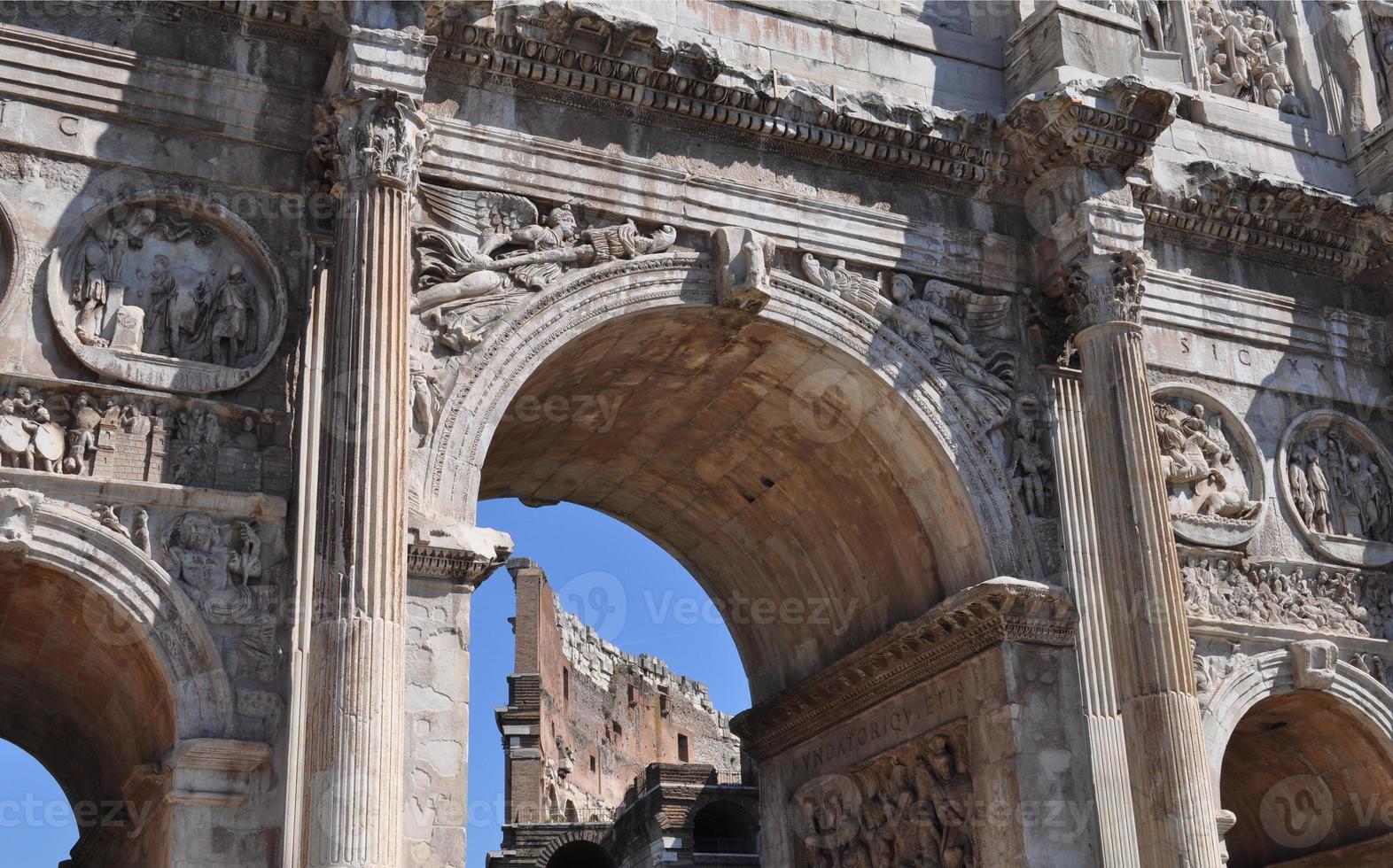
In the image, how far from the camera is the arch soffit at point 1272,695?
12570mm

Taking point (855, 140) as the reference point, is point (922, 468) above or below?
below

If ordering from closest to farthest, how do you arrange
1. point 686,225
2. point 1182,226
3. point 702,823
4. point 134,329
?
point 134,329, point 686,225, point 1182,226, point 702,823

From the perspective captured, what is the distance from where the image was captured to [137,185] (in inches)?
419

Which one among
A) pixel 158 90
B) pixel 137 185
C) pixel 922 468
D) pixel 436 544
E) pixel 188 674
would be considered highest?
pixel 158 90

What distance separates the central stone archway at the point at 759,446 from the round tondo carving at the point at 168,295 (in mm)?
1436

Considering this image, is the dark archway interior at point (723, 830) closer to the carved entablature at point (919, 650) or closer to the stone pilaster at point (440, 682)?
the carved entablature at point (919, 650)

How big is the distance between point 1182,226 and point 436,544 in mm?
7414

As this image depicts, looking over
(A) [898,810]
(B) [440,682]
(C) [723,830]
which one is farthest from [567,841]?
(B) [440,682]

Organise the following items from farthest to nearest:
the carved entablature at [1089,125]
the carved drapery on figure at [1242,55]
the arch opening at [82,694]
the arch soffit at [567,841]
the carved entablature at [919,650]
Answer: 1. the arch soffit at [567,841]
2. the carved drapery on figure at [1242,55]
3. the carved entablature at [1089,125]
4. the carved entablature at [919,650]
5. the arch opening at [82,694]

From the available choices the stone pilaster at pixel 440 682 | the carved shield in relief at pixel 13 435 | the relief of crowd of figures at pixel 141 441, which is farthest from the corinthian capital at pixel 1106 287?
the carved shield in relief at pixel 13 435

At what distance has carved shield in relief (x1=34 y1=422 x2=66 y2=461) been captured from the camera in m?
9.76

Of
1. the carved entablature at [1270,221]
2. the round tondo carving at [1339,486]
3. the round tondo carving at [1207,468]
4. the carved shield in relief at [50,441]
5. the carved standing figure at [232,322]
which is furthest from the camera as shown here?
the carved entablature at [1270,221]

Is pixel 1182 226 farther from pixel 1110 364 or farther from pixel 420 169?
pixel 420 169

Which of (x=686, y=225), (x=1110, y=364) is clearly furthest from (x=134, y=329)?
(x=1110, y=364)
